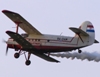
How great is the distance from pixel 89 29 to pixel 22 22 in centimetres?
499

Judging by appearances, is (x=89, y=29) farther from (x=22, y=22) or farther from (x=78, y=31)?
(x=22, y=22)

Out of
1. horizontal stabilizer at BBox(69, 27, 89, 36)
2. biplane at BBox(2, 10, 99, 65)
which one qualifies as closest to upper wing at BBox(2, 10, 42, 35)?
biplane at BBox(2, 10, 99, 65)

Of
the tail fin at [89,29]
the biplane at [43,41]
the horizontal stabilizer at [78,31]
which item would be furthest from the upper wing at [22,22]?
the tail fin at [89,29]

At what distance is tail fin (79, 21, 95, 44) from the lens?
62981 mm

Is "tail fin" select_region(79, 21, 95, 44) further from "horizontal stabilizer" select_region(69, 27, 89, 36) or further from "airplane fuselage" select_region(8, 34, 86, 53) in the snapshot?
"airplane fuselage" select_region(8, 34, 86, 53)

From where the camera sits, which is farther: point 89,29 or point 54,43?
point 89,29

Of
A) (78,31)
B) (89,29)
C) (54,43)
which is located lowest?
(54,43)

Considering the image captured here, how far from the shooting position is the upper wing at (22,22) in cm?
6288

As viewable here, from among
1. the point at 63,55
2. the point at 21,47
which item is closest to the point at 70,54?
the point at 63,55

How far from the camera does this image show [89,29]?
6406 cm

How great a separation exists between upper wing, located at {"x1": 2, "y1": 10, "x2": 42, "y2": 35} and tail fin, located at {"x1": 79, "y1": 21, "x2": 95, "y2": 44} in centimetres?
339

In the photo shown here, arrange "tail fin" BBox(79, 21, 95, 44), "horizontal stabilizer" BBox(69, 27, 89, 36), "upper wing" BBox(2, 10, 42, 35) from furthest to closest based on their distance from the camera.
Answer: "tail fin" BBox(79, 21, 95, 44), "upper wing" BBox(2, 10, 42, 35), "horizontal stabilizer" BBox(69, 27, 89, 36)

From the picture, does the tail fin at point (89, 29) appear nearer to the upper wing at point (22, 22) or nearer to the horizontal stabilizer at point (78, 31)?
the horizontal stabilizer at point (78, 31)

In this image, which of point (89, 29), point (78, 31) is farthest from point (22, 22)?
point (89, 29)
